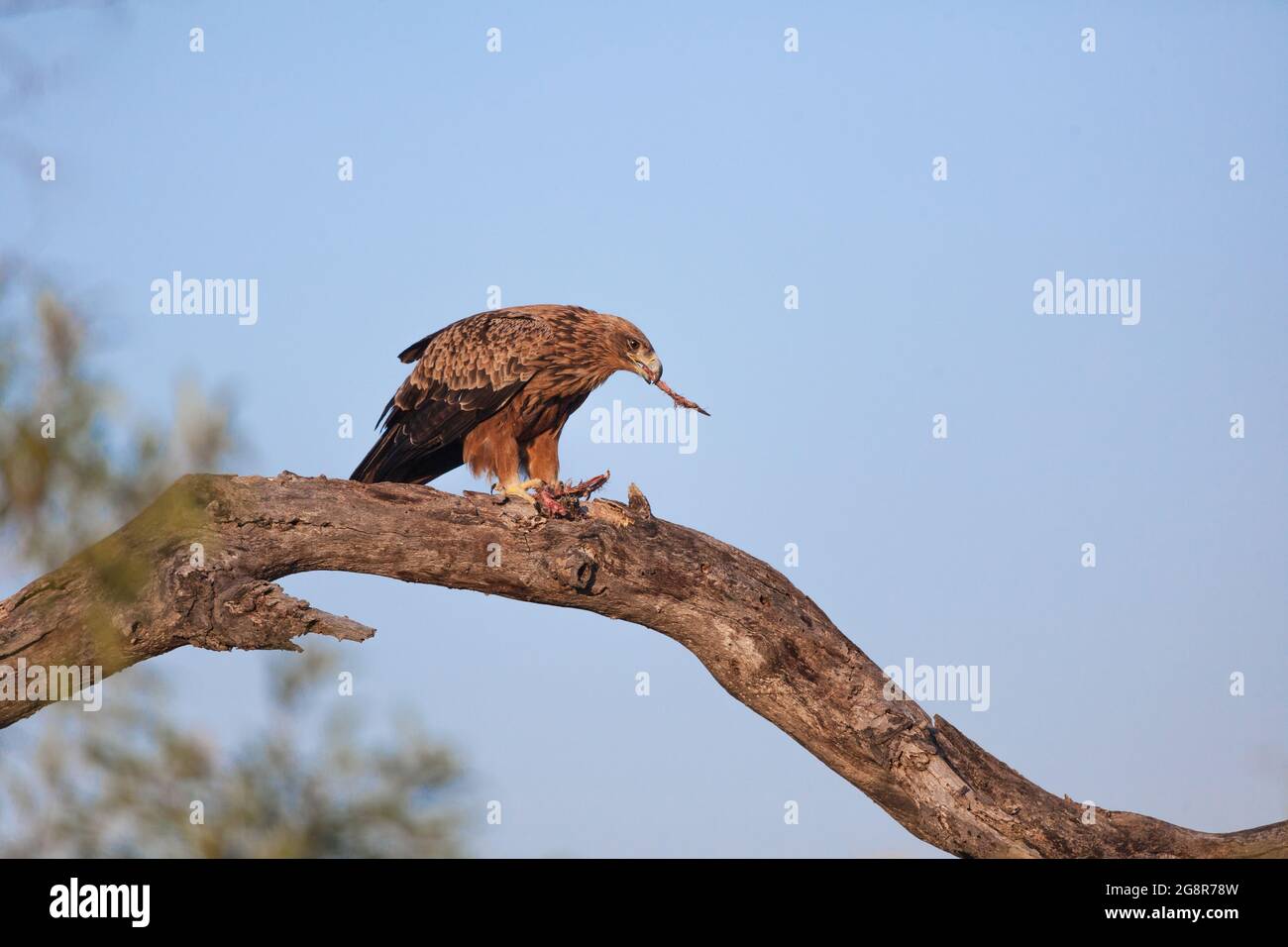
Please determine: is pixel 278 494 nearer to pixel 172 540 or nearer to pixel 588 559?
pixel 172 540

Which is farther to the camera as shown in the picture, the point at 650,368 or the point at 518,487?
the point at 650,368

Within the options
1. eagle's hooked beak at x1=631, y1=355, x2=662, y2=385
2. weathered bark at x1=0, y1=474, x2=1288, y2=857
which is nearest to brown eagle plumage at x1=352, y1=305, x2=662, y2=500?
eagle's hooked beak at x1=631, y1=355, x2=662, y2=385

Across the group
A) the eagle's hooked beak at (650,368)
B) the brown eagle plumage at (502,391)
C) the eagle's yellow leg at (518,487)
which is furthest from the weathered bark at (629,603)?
the eagle's hooked beak at (650,368)

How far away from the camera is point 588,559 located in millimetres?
5262

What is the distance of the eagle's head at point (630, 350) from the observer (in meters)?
7.14

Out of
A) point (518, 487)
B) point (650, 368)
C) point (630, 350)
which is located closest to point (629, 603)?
point (518, 487)

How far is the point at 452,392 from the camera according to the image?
7.12 m

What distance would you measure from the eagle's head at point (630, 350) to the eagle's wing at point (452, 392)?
381 mm

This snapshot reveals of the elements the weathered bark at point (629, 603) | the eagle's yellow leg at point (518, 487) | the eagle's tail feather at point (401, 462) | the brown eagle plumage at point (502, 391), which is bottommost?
the weathered bark at point (629, 603)

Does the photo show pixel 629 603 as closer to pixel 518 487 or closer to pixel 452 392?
pixel 518 487

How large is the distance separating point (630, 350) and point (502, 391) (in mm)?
770

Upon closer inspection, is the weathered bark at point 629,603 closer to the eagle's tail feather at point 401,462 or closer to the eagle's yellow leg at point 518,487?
the eagle's yellow leg at point 518,487
